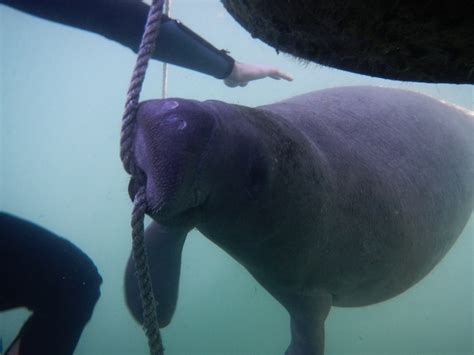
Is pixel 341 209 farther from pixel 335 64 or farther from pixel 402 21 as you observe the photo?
pixel 402 21

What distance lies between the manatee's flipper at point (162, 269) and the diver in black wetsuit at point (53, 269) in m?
0.58

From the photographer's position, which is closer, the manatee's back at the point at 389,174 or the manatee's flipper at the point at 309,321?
the manatee's back at the point at 389,174

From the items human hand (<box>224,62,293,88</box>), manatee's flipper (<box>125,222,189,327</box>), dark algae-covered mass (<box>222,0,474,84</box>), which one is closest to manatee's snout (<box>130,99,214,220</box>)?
dark algae-covered mass (<box>222,0,474,84</box>)

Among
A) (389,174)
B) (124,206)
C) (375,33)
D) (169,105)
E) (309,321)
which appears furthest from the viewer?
(124,206)

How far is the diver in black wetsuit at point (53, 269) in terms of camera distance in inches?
131

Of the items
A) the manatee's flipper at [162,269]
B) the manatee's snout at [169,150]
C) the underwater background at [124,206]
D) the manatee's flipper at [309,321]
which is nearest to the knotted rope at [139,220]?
the manatee's snout at [169,150]

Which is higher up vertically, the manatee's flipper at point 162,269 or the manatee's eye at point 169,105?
the manatee's eye at point 169,105

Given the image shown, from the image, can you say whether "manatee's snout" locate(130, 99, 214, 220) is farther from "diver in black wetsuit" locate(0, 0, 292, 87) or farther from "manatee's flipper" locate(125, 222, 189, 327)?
"diver in black wetsuit" locate(0, 0, 292, 87)

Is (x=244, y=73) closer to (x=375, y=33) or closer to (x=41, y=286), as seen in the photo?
(x=41, y=286)

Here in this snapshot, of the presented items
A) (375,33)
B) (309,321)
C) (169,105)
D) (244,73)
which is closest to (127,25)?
(244,73)

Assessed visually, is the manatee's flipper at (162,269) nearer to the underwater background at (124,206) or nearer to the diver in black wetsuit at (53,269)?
the diver in black wetsuit at (53,269)

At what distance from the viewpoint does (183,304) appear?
608 inches

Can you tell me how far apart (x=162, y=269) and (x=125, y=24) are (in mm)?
2430

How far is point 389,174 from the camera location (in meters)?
3.58
